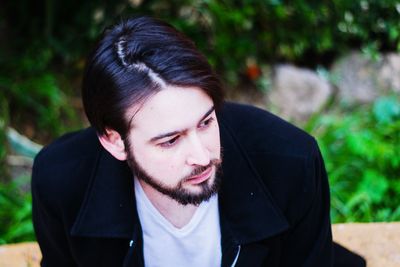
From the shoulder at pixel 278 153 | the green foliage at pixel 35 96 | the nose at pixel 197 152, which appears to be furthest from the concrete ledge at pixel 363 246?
the green foliage at pixel 35 96

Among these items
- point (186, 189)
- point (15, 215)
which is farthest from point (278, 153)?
point (15, 215)

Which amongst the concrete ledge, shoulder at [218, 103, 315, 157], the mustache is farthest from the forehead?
the concrete ledge

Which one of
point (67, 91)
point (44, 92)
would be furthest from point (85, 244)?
point (67, 91)

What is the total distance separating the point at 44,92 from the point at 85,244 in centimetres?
240

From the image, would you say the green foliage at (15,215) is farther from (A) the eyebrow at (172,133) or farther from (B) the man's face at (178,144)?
(A) the eyebrow at (172,133)

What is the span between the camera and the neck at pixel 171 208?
2254 millimetres

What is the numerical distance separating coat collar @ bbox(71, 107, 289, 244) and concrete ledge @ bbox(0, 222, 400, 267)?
2.92 ft

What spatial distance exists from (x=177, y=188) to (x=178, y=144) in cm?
17

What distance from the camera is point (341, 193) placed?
3762 mm

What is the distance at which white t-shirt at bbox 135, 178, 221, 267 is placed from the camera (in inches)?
88.6

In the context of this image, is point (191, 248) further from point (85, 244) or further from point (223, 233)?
point (85, 244)

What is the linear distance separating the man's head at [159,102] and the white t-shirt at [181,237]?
0.23 metres

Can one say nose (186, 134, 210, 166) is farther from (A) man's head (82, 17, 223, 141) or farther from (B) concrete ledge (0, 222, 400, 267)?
(B) concrete ledge (0, 222, 400, 267)

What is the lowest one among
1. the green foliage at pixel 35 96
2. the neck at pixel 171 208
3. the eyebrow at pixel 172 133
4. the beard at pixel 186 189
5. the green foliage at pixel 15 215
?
the green foliage at pixel 15 215
